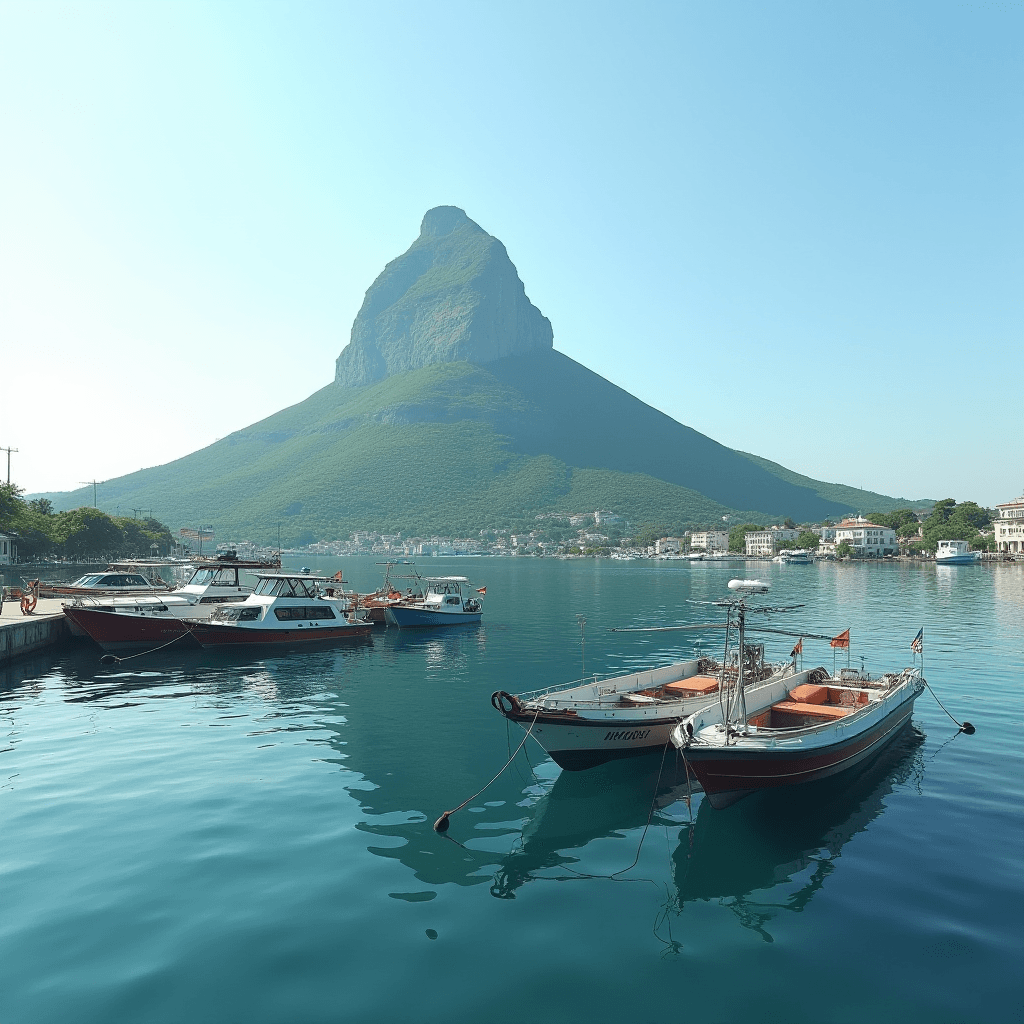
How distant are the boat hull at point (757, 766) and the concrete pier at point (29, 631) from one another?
→ 37351mm

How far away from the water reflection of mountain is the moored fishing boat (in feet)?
1.92

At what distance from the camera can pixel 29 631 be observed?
38.6 metres

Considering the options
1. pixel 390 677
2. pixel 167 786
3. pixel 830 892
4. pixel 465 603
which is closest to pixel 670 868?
pixel 830 892

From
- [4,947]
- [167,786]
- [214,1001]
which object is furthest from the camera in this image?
[167,786]

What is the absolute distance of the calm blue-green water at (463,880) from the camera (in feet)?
33.2

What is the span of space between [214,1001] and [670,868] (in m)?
9.13

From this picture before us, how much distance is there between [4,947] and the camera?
431 inches

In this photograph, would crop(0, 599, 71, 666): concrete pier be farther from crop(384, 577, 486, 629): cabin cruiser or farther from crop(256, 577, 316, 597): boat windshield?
crop(384, 577, 486, 629): cabin cruiser

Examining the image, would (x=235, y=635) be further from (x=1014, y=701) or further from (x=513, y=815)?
(x=1014, y=701)

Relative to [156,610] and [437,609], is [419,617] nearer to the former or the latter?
[437,609]

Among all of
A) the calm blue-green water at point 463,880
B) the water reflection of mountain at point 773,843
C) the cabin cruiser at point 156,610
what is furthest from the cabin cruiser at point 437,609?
the water reflection of mountain at point 773,843

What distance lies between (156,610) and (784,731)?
39.4 m

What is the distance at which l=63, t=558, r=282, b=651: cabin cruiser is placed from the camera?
3972cm

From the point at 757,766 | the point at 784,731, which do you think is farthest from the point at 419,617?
the point at 757,766
